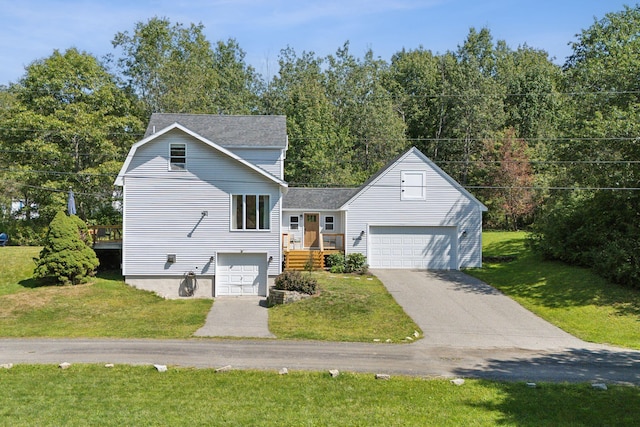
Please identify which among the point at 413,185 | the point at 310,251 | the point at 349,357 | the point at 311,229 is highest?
the point at 413,185

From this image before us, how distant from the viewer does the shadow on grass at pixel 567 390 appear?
10021mm

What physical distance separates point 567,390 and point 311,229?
66.5ft

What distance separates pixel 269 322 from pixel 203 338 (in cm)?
327

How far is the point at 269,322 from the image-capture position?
1961cm

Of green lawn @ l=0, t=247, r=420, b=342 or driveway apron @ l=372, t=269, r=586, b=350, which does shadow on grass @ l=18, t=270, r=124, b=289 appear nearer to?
green lawn @ l=0, t=247, r=420, b=342

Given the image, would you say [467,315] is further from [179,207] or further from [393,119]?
[393,119]

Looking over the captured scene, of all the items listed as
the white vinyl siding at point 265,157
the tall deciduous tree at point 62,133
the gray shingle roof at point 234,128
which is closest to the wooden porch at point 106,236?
the gray shingle roof at point 234,128

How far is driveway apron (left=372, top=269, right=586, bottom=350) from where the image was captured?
667 inches

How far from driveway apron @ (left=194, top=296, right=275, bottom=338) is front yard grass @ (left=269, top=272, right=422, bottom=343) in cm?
44

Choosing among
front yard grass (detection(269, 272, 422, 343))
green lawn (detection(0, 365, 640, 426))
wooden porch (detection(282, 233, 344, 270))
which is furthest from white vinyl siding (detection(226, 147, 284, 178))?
green lawn (detection(0, 365, 640, 426))

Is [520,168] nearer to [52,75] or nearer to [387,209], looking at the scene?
[387,209]

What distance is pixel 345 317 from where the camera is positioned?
1983 cm

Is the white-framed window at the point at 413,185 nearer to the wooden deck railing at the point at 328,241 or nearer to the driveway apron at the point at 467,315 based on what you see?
the wooden deck railing at the point at 328,241

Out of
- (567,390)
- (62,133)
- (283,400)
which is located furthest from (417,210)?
(62,133)
